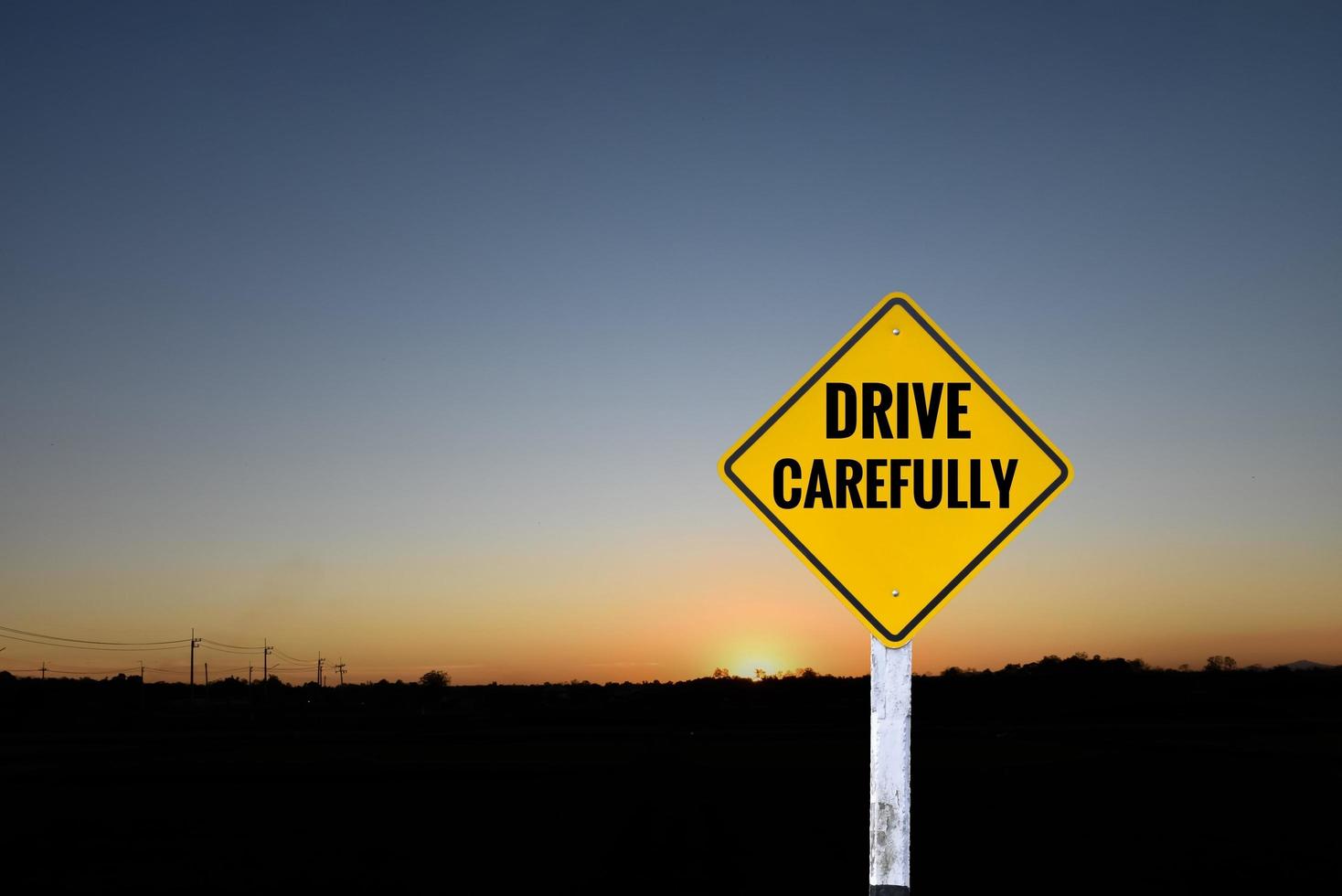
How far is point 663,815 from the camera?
73.6 ft

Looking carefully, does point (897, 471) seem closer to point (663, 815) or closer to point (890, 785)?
point (890, 785)

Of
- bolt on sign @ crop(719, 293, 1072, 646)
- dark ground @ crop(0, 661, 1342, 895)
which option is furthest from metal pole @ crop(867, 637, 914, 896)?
dark ground @ crop(0, 661, 1342, 895)

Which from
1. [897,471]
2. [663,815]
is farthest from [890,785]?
[663,815]

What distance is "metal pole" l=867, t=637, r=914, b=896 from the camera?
3191 millimetres

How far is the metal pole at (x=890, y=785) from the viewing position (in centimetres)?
319

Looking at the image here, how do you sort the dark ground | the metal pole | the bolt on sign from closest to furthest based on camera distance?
the metal pole → the bolt on sign → the dark ground

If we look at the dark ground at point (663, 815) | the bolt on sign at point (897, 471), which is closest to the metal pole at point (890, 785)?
the bolt on sign at point (897, 471)

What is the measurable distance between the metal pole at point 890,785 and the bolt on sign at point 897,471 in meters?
0.15

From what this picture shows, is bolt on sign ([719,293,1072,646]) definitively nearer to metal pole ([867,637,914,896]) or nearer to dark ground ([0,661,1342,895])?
metal pole ([867,637,914,896])

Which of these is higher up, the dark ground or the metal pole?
the metal pole

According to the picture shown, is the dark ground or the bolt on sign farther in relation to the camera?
the dark ground

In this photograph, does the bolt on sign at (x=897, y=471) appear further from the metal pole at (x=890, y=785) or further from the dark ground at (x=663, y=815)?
the dark ground at (x=663, y=815)

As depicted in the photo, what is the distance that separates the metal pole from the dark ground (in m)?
11.9

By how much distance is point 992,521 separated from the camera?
3350 mm
